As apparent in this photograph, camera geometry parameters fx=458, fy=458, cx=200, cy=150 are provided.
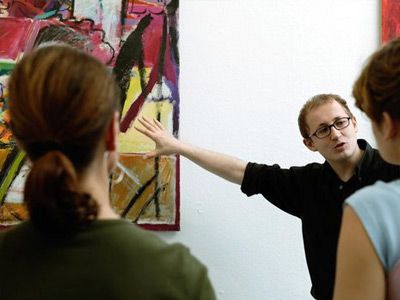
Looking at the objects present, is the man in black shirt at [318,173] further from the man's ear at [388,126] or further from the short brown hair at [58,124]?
the short brown hair at [58,124]

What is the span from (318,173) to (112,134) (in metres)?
1.01

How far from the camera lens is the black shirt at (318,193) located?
1.46 meters

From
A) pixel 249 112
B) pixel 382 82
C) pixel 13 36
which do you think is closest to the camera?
pixel 382 82

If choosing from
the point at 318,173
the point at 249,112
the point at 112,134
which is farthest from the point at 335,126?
the point at 112,134

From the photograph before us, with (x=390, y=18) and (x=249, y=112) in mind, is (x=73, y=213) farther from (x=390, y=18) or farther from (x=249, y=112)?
(x=390, y=18)

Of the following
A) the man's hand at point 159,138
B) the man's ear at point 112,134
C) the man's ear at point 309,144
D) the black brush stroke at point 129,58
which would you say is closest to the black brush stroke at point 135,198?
the man's hand at point 159,138

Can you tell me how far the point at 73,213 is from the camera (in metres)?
0.65

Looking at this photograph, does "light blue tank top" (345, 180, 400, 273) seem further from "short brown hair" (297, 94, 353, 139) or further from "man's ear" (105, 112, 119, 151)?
"short brown hair" (297, 94, 353, 139)

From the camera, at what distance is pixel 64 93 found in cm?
64

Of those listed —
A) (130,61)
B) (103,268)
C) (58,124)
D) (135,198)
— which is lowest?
(135,198)

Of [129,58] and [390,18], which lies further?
[390,18]

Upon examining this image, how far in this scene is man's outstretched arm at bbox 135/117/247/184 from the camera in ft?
5.06

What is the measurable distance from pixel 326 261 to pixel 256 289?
33cm

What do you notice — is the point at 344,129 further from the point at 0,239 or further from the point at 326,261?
the point at 0,239
